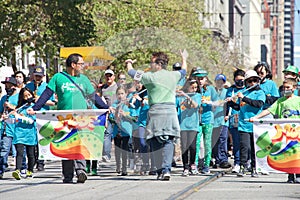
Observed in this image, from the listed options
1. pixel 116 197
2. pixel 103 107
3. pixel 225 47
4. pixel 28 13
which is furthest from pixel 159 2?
pixel 116 197

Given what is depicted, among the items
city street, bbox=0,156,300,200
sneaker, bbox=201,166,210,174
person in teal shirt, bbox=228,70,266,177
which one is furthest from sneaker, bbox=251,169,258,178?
sneaker, bbox=201,166,210,174

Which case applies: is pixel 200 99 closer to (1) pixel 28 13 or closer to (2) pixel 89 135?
(2) pixel 89 135

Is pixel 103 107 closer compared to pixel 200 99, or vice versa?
pixel 103 107

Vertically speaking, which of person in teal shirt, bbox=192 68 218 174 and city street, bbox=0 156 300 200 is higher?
person in teal shirt, bbox=192 68 218 174

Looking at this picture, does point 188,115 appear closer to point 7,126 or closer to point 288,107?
point 288,107

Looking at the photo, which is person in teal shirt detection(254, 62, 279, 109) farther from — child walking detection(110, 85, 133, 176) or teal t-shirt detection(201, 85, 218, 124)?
child walking detection(110, 85, 133, 176)

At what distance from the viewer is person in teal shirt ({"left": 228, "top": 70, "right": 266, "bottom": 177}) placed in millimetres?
14812

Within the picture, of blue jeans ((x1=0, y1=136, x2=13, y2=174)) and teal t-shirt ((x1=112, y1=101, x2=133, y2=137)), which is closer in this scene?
blue jeans ((x1=0, y1=136, x2=13, y2=174))

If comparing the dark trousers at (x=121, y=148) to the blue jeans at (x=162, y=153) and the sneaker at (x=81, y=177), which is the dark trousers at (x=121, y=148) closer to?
the blue jeans at (x=162, y=153)

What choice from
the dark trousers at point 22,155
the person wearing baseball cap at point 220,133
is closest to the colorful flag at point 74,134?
the dark trousers at point 22,155

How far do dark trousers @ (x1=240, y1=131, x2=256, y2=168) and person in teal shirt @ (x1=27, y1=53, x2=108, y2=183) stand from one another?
9.16ft

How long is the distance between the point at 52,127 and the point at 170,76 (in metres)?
1.99

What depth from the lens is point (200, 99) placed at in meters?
16.0

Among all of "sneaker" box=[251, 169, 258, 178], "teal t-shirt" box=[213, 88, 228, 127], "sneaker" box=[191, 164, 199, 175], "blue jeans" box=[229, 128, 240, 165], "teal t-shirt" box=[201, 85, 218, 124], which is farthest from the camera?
"teal t-shirt" box=[213, 88, 228, 127]
